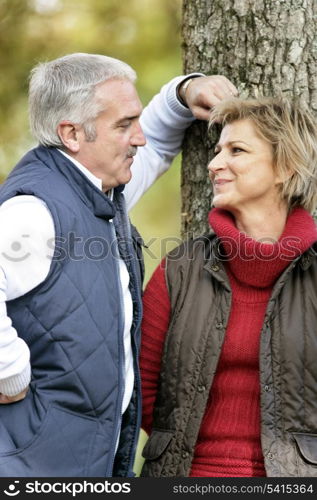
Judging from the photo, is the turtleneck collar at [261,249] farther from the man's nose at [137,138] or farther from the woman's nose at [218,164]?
the man's nose at [137,138]

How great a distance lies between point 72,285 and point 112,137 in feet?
2.03

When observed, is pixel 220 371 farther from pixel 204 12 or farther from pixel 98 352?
pixel 204 12

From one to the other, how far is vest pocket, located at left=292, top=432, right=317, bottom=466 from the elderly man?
1.95 ft

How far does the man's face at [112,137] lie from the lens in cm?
322

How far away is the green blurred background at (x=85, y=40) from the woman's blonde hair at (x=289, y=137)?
2213 millimetres

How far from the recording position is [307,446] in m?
3.01

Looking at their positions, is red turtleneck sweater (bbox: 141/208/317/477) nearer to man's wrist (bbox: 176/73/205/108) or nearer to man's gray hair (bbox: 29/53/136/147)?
man's gray hair (bbox: 29/53/136/147)

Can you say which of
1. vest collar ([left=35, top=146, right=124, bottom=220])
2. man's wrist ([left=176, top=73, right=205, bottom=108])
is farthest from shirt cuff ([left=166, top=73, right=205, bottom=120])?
vest collar ([left=35, top=146, right=124, bottom=220])

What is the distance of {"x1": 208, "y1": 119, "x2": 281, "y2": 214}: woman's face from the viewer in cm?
323

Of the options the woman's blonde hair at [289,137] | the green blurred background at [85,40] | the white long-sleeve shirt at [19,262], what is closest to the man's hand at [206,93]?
the woman's blonde hair at [289,137]

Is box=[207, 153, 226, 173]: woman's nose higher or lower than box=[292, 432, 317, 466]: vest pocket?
higher

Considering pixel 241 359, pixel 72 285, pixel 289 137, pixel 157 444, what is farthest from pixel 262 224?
pixel 157 444

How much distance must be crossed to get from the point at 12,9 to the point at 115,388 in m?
3.08

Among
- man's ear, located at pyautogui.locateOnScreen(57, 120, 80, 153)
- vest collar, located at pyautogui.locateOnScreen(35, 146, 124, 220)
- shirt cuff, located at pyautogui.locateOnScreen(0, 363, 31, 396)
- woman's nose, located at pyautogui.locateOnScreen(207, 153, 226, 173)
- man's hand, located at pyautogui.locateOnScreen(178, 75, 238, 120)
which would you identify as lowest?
shirt cuff, located at pyautogui.locateOnScreen(0, 363, 31, 396)
